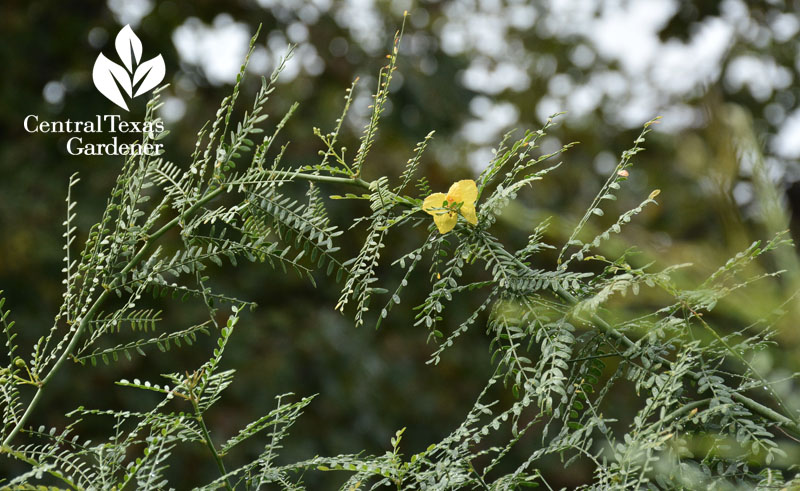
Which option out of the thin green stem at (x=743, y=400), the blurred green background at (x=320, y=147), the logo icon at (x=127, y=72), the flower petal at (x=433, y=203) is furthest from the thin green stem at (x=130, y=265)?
the blurred green background at (x=320, y=147)

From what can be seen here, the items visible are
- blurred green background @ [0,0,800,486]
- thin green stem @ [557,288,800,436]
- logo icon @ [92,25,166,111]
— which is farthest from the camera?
blurred green background @ [0,0,800,486]

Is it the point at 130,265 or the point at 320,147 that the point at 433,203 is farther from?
the point at 320,147

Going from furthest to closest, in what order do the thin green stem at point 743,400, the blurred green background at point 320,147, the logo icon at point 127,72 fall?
1. the blurred green background at point 320,147
2. the logo icon at point 127,72
3. the thin green stem at point 743,400

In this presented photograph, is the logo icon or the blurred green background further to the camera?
the blurred green background

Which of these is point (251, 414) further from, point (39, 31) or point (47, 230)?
point (39, 31)

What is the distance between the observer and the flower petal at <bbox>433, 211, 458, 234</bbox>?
46 cm

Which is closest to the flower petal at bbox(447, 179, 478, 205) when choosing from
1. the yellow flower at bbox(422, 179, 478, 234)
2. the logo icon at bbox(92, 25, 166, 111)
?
the yellow flower at bbox(422, 179, 478, 234)

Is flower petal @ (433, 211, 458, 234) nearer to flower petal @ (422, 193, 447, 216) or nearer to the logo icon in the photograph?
flower petal @ (422, 193, 447, 216)

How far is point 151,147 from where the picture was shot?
0.54m

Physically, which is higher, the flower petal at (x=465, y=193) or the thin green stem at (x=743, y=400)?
the flower petal at (x=465, y=193)

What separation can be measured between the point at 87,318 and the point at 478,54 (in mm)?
3969

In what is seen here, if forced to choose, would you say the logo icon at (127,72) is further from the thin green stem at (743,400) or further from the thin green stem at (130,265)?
the thin green stem at (743,400)

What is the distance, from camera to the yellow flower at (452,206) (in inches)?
18.0

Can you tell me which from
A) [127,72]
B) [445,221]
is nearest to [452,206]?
[445,221]
